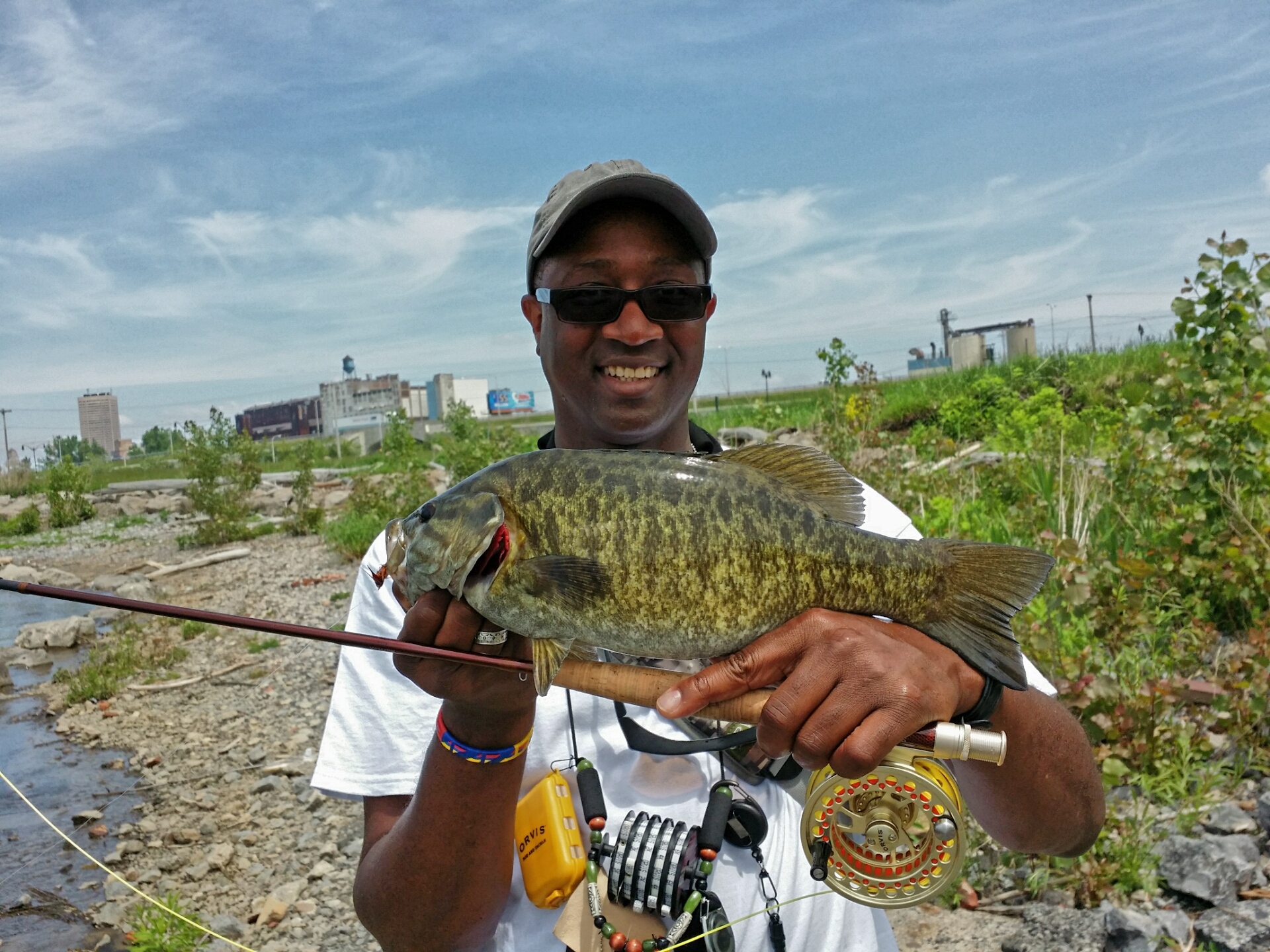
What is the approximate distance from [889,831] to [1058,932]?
2359mm

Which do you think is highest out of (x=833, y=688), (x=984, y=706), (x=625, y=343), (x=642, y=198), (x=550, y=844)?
(x=642, y=198)

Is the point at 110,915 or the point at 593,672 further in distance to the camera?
the point at 110,915

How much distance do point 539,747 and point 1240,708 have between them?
403 cm

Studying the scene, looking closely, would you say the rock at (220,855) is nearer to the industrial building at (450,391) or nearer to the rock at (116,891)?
the rock at (116,891)

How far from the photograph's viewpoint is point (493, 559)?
6.36 feet

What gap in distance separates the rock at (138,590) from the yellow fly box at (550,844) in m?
14.9

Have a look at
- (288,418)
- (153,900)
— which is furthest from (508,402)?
(153,900)

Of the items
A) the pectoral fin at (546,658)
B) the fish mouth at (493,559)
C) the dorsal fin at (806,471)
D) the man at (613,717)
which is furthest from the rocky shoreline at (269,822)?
the fish mouth at (493,559)

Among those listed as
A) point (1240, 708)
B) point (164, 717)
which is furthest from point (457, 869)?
point (164, 717)

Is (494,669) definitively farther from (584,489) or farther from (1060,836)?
(1060,836)

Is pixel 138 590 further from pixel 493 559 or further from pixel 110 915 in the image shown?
pixel 493 559

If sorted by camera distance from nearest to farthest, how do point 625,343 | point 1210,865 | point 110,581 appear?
point 625,343 < point 1210,865 < point 110,581

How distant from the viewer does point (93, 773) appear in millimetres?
8367

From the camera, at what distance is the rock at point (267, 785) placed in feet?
24.5
